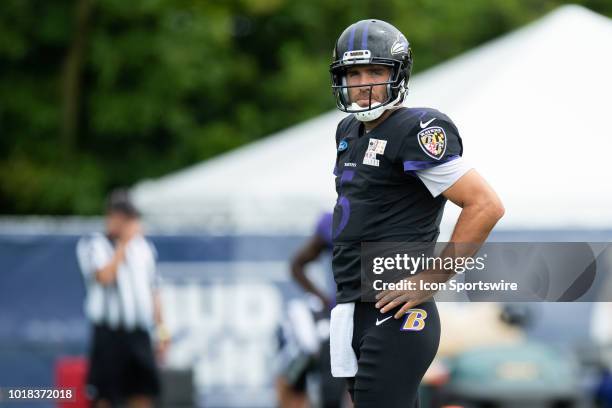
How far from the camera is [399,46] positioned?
459 centimetres

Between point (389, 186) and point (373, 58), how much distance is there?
471 millimetres

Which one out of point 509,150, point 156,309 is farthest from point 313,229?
point 156,309

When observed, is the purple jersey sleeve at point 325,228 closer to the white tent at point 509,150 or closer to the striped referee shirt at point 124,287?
the striped referee shirt at point 124,287

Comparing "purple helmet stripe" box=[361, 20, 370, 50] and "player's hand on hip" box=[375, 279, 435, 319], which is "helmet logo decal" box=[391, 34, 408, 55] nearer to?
"purple helmet stripe" box=[361, 20, 370, 50]

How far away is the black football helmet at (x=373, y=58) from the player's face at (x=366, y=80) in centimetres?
1

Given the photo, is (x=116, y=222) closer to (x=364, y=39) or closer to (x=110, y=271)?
(x=110, y=271)

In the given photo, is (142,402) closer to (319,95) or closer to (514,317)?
(514,317)

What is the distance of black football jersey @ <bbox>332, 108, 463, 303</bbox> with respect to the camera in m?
4.36

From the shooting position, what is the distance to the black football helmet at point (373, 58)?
4527mm

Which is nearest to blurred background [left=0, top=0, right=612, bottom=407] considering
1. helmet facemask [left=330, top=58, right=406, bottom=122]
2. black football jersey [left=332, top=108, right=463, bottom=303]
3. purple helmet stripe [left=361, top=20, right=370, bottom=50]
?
black football jersey [left=332, top=108, right=463, bottom=303]

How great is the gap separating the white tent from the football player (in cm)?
566

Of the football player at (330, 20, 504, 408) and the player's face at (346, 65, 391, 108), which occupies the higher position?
the player's face at (346, 65, 391, 108)

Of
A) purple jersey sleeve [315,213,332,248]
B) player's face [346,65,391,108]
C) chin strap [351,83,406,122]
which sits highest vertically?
player's face [346,65,391,108]

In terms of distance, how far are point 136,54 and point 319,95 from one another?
315cm
